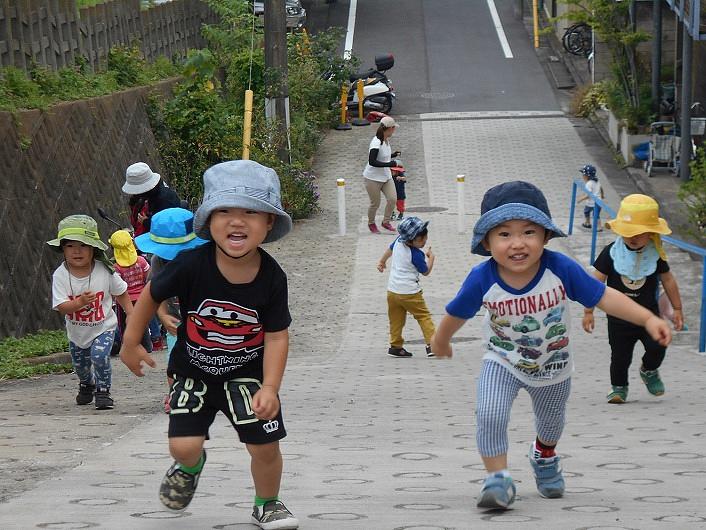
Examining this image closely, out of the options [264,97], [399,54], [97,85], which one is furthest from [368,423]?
[399,54]

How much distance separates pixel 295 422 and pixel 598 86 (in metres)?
21.4

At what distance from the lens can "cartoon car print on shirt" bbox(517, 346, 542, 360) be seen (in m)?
5.25

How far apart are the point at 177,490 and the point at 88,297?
4.35 metres

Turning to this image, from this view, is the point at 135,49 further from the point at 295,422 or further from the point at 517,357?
the point at 517,357

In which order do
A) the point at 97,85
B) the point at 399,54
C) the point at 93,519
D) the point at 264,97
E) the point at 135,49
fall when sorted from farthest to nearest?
the point at 399,54 < the point at 264,97 < the point at 135,49 < the point at 97,85 < the point at 93,519

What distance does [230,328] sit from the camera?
194 inches

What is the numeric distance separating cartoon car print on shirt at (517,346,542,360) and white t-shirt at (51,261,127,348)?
15.2ft

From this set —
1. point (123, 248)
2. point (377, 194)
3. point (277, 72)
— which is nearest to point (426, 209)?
point (377, 194)

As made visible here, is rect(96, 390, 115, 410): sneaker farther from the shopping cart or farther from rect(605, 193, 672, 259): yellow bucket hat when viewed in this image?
the shopping cart

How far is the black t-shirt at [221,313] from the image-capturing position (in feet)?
16.1

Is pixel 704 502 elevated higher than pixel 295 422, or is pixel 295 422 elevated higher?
pixel 704 502

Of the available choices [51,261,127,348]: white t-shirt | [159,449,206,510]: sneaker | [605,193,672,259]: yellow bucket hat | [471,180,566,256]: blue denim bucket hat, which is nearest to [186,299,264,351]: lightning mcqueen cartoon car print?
[159,449,206,510]: sneaker

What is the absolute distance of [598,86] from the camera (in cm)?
2828

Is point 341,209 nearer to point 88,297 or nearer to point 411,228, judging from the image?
point 411,228
